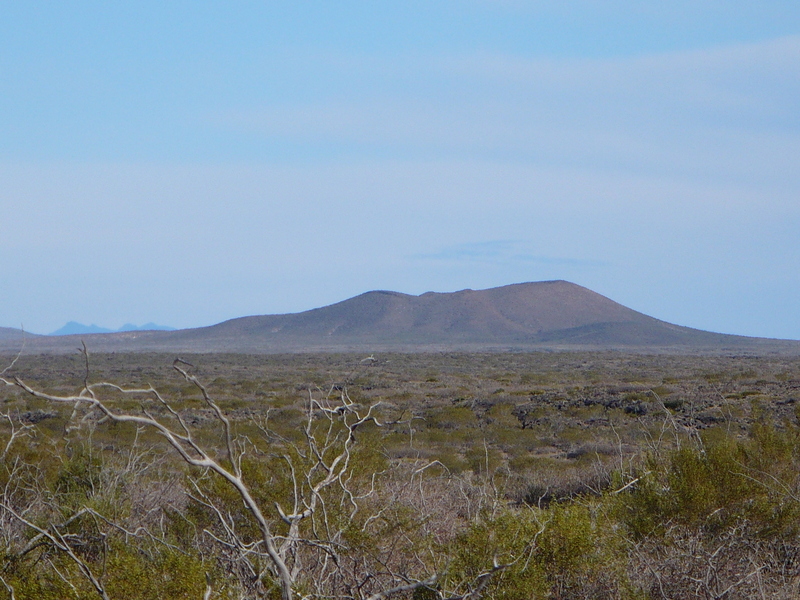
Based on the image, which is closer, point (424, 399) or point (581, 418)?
point (581, 418)

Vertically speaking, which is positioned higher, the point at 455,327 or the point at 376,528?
the point at 455,327

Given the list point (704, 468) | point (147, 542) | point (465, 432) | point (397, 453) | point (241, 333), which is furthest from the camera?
point (241, 333)

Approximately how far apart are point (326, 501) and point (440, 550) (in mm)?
1064

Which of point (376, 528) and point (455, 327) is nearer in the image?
point (376, 528)

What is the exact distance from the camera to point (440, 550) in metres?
4.54

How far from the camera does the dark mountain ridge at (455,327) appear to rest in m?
117

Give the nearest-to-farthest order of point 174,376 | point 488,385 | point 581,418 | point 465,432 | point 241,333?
point 465,432, point 581,418, point 488,385, point 174,376, point 241,333

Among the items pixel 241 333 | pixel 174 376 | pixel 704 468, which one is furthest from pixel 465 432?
pixel 241 333

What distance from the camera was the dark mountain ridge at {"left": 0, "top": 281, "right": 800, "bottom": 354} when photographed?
117062mm

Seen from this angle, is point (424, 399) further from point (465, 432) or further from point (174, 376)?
point (174, 376)

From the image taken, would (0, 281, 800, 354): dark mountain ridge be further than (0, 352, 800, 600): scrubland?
Yes

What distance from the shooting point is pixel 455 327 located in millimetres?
134625

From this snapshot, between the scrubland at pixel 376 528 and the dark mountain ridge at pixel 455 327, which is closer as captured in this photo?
the scrubland at pixel 376 528

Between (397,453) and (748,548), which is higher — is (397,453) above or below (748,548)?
below
